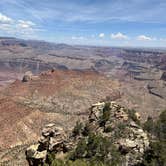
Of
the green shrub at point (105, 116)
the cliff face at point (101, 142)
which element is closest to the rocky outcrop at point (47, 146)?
the cliff face at point (101, 142)

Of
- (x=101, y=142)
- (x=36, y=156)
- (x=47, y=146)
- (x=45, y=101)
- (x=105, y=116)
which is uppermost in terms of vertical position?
(x=105, y=116)

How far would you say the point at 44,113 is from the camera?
9556 cm

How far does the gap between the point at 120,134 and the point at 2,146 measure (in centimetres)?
3893

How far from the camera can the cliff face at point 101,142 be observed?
3812 centimetres

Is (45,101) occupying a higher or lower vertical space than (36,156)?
lower

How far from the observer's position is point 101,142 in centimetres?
3903

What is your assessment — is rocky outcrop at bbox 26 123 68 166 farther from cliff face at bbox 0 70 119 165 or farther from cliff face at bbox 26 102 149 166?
cliff face at bbox 0 70 119 165

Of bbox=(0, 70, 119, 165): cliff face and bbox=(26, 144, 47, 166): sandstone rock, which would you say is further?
bbox=(0, 70, 119, 165): cliff face

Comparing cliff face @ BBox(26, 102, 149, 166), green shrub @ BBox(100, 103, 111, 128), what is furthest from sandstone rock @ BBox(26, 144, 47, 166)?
green shrub @ BBox(100, 103, 111, 128)

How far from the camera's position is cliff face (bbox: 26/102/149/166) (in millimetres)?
38125

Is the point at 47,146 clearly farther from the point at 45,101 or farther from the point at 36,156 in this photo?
the point at 45,101

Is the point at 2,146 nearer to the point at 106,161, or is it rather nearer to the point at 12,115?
the point at 12,115

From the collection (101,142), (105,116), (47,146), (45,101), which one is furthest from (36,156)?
(45,101)

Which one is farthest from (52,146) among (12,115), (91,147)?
(12,115)
